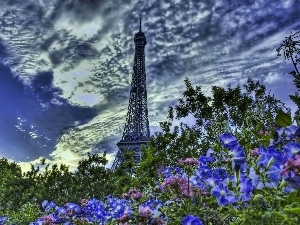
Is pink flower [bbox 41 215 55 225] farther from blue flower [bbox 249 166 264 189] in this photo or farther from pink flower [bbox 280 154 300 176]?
pink flower [bbox 280 154 300 176]

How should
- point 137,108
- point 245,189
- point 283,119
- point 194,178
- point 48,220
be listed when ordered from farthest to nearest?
1. point 137,108
2. point 48,220
3. point 194,178
4. point 245,189
5. point 283,119

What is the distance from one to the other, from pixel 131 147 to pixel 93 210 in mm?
35680

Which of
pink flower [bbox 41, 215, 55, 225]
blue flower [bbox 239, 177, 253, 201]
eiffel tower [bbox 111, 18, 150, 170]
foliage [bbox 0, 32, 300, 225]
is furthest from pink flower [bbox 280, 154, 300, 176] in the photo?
eiffel tower [bbox 111, 18, 150, 170]

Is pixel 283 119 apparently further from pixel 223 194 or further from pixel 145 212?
pixel 145 212

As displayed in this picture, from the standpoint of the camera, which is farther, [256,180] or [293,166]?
[256,180]

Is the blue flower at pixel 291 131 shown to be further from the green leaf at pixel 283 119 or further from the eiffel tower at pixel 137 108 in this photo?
the eiffel tower at pixel 137 108

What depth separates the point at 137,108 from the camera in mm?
48219

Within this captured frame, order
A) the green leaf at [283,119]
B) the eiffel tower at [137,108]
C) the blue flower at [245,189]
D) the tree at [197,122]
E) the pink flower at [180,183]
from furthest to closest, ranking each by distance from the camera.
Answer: the eiffel tower at [137,108], the tree at [197,122], the pink flower at [180,183], the blue flower at [245,189], the green leaf at [283,119]

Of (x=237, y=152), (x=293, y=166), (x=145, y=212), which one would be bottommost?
(x=293, y=166)

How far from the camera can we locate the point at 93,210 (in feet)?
18.2

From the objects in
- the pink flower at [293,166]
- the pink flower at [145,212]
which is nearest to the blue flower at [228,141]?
the pink flower at [293,166]

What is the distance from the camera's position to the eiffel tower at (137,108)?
140 feet

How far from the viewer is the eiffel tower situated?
42634 mm

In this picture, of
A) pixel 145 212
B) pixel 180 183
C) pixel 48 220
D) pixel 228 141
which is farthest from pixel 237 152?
pixel 48 220
